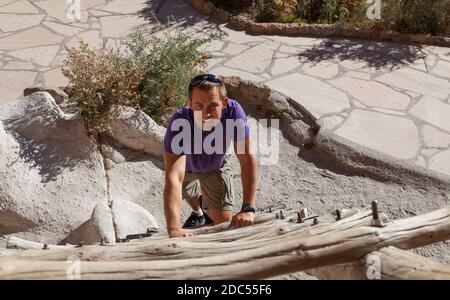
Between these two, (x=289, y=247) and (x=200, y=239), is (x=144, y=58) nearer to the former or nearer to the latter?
(x=200, y=239)

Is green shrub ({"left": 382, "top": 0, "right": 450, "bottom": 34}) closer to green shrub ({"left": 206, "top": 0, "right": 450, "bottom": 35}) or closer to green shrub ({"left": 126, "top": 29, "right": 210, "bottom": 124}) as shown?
green shrub ({"left": 206, "top": 0, "right": 450, "bottom": 35})

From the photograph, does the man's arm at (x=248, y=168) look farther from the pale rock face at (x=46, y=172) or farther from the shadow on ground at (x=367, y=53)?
the shadow on ground at (x=367, y=53)

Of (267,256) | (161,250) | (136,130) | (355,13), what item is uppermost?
(267,256)

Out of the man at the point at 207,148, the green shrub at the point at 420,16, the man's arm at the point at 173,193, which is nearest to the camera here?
the man's arm at the point at 173,193

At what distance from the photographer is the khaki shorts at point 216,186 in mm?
3797

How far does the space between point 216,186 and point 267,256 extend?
1.95 meters

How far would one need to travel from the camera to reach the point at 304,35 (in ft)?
24.1

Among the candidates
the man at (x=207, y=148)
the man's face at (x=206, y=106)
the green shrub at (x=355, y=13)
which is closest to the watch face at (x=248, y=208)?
the man at (x=207, y=148)

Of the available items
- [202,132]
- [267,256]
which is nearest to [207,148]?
[202,132]

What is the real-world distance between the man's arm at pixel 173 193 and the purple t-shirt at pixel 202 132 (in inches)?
2.0

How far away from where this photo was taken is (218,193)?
12.6ft

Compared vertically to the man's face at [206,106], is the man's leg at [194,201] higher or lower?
lower

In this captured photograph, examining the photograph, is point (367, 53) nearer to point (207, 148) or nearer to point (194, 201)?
point (194, 201)

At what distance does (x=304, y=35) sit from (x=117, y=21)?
2.40 m
